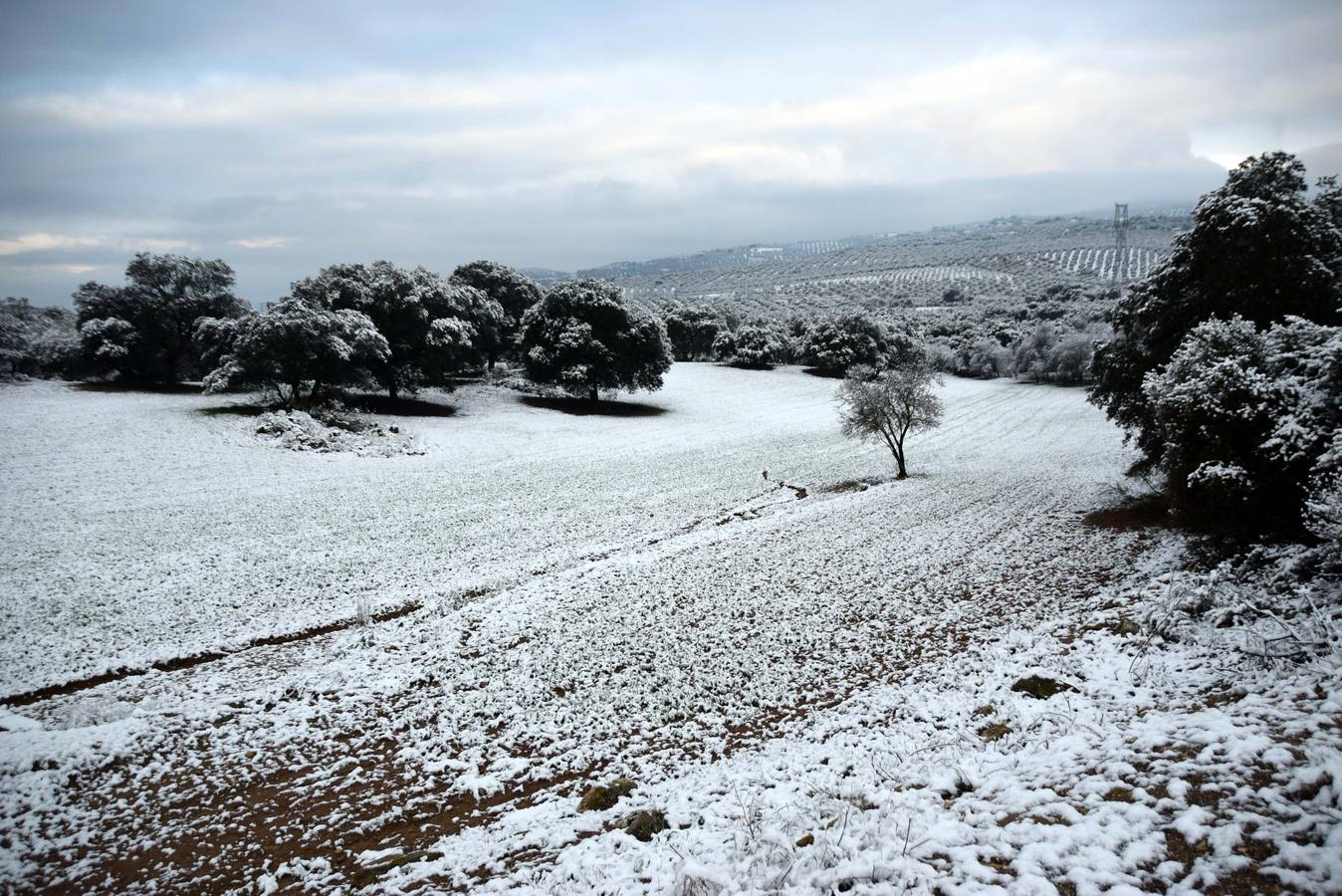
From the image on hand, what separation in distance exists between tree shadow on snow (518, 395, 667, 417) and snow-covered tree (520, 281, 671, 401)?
1.75 metres

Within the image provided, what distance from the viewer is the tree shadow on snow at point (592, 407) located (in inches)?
2147

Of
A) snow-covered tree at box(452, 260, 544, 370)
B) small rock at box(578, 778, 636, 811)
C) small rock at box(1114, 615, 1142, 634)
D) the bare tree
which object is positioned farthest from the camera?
snow-covered tree at box(452, 260, 544, 370)

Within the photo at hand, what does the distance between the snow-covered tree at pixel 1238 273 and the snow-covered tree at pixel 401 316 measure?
4353 cm

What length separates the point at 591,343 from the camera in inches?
2101

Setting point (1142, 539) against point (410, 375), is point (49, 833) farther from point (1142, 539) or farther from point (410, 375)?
point (410, 375)

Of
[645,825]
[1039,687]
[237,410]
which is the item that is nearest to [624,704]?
[645,825]

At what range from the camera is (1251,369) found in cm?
1335

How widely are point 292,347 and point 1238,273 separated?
4724 centimetres

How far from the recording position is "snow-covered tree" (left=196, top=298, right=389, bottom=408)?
37.1m

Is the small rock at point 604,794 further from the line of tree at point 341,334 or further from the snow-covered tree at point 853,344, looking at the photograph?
the snow-covered tree at point 853,344

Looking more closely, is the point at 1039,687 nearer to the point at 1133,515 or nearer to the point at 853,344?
the point at 1133,515

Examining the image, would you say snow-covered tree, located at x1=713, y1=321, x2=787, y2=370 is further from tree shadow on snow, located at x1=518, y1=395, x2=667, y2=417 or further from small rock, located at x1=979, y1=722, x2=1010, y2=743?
small rock, located at x1=979, y1=722, x2=1010, y2=743

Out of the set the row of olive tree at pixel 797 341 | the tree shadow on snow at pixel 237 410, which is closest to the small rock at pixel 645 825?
the tree shadow on snow at pixel 237 410

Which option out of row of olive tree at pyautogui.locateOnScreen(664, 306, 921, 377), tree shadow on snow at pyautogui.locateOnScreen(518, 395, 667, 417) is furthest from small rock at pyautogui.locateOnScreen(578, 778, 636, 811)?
row of olive tree at pyautogui.locateOnScreen(664, 306, 921, 377)
